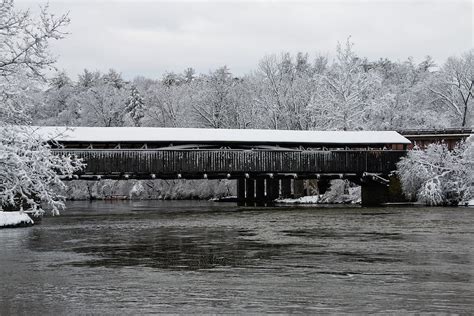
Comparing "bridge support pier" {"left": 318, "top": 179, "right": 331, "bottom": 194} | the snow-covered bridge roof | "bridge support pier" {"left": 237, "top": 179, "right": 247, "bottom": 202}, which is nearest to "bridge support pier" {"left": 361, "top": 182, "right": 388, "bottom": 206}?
the snow-covered bridge roof

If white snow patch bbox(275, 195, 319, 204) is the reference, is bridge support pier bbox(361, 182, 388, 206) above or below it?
above

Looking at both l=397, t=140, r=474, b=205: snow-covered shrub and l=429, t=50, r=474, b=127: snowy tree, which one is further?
l=429, t=50, r=474, b=127: snowy tree

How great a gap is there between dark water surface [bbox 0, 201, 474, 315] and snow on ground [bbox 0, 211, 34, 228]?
13.3 feet

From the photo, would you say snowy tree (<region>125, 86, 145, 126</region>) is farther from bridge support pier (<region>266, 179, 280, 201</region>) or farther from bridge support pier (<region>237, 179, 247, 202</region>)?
bridge support pier (<region>266, 179, 280, 201</region>)

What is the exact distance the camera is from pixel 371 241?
17562 millimetres

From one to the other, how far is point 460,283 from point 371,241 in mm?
7184

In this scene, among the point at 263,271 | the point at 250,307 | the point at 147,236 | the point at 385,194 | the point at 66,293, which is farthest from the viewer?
the point at 385,194

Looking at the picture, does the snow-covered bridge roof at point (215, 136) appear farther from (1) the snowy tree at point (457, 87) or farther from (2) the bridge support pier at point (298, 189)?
(1) the snowy tree at point (457, 87)

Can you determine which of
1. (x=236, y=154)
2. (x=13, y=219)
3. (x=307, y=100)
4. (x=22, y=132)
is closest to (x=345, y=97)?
(x=307, y=100)

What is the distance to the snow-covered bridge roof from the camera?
3806cm

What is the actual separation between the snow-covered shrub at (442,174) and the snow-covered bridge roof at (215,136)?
3.26m

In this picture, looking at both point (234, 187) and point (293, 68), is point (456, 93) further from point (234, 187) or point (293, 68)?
point (234, 187)

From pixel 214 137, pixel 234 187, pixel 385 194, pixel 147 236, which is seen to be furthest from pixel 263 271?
pixel 234 187

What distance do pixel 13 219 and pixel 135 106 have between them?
44.1 m
